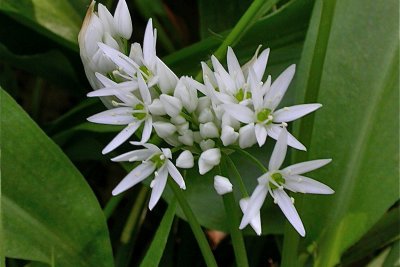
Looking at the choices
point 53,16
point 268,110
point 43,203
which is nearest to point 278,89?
point 268,110

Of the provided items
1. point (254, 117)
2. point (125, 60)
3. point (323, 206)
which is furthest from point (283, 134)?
point (323, 206)

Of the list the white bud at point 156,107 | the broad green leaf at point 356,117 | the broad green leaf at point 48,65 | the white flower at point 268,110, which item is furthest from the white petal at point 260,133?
the broad green leaf at point 48,65

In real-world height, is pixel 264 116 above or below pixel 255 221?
above

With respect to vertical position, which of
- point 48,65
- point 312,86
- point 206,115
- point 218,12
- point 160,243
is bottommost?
point 160,243

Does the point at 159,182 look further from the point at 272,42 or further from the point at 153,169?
the point at 272,42

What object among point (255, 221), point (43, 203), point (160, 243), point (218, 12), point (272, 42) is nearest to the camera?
point (255, 221)

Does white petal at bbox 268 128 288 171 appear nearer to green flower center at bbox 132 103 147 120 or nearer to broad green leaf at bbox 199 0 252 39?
green flower center at bbox 132 103 147 120

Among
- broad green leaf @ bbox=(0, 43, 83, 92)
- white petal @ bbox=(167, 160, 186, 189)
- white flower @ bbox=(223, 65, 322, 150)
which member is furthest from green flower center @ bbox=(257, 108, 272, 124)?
broad green leaf @ bbox=(0, 43, 83, 92)
